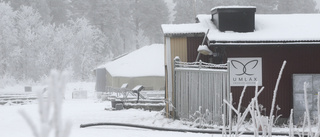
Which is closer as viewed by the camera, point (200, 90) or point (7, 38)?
point (200, 90)

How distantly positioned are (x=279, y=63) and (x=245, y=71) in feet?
4.09

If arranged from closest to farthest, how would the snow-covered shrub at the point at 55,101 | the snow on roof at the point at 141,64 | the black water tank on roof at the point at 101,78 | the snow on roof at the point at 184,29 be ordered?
the snow-covered shrub at the point at 55,101
the snow on roof at the point at 184,29
the snow on roof at the point at 141,64
the black water tank on roof at the point at 101,78

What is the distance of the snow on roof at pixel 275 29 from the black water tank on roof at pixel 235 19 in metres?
0.25

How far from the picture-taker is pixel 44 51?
50.8m

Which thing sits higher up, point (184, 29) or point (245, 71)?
point (184, 29)

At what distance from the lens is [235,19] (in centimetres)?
1409

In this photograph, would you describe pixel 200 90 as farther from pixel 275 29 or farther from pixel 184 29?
pixel 275 29

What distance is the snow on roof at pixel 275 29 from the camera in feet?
42.7

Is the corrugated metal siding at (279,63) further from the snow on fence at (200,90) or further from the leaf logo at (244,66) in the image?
the snow on fence at (200,90)

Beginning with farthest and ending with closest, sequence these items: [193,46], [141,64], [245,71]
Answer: [141,64] → [193,46] → [245,71]

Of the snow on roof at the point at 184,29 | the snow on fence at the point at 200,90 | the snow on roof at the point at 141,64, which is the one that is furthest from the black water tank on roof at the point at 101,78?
the snow on fence at the point at 200,90

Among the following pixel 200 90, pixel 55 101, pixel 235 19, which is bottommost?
pixel 200 90

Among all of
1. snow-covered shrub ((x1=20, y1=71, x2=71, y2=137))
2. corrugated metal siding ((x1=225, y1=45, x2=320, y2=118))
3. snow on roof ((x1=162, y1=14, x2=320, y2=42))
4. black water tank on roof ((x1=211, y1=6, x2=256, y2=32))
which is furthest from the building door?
snow-covered shrub ((x1=20, y1=71, x2=71, y2=137))

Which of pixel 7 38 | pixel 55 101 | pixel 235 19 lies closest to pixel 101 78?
pixel 7 38
